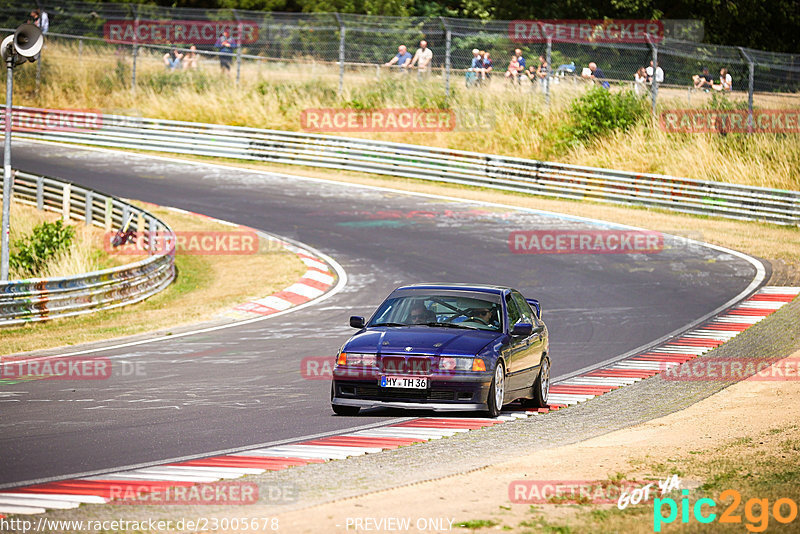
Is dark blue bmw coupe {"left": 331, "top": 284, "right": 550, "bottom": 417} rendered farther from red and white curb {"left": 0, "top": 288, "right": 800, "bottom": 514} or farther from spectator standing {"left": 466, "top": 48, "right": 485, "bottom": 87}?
spectator standing {"left": 466, "top": 48, "right": 485, "bottom": 87}

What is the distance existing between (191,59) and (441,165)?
40.9ft

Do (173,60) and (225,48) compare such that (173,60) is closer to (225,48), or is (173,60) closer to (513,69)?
(225,48)

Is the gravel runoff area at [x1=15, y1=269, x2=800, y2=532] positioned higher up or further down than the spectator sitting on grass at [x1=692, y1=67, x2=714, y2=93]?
further down

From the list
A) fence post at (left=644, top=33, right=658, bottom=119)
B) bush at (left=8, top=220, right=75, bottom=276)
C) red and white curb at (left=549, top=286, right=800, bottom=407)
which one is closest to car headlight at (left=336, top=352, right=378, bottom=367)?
red and white curb at (left=549, top=286, right=800, bottom=407)

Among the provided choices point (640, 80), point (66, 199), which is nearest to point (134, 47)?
point (66, 199)

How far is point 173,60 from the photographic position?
4122 centimetres

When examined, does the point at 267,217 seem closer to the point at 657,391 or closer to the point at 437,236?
the point at 437,236

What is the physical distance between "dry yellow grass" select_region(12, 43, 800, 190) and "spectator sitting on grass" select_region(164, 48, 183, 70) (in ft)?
1.15

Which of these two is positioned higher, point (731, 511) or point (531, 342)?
point (731, 511)

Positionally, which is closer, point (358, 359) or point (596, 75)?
point (358, 359)

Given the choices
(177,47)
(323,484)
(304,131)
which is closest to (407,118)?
(304,131)

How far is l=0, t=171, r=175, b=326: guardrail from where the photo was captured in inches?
706

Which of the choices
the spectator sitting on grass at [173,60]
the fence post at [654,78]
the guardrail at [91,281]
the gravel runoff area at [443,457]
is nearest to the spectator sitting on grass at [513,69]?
the fence post at [654,78]

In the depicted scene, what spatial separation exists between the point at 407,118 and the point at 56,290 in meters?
20.2
